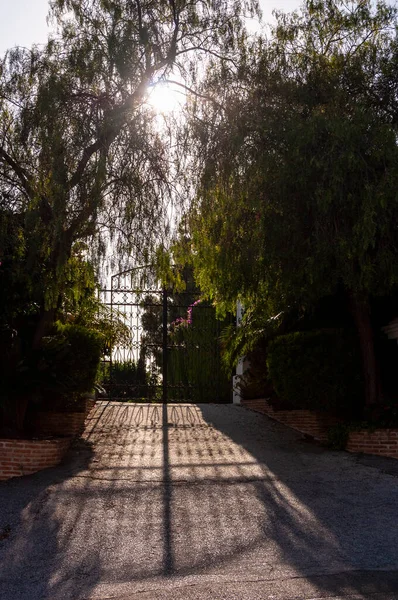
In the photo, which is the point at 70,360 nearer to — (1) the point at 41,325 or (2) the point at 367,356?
(1) the point at 41,325

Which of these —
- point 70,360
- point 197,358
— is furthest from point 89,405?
point 197,358

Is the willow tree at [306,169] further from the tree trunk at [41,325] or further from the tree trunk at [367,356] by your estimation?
the tree trunk at [41,325]

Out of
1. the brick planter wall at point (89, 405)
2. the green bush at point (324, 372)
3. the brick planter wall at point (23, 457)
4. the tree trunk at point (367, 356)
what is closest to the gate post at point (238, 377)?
the brick planter wall at point (89, 405)

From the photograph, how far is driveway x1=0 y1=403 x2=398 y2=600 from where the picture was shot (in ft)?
17.7

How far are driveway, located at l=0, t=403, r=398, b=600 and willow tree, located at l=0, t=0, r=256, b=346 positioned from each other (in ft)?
8.80

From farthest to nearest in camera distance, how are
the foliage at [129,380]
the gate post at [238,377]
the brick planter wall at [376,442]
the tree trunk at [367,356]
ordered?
1. the gate post at [238,377]
2. the foliage at [129,380]
3. the tree trunk at [367,356]
4. the brick planter wall at [376,442]

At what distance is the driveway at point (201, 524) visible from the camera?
5.41 meters

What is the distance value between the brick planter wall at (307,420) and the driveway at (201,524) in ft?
1.81

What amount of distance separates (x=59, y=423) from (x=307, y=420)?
4155 mm

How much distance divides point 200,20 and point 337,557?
7.42m

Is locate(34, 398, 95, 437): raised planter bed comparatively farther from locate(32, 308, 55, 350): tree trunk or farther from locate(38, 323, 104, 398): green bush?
locate(32, 308, 55, 350): tree trunk

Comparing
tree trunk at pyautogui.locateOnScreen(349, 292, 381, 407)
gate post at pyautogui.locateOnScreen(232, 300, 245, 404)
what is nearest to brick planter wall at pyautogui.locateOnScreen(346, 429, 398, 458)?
tree trunk at pyautogui.locateOnScreen(349, 292, 381, 407)

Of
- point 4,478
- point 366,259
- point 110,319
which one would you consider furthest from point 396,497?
point 110,319

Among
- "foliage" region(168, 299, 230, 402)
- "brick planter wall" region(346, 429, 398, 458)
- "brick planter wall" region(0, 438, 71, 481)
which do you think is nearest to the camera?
"brick planter wall" region(0, 438, 71, 481)
